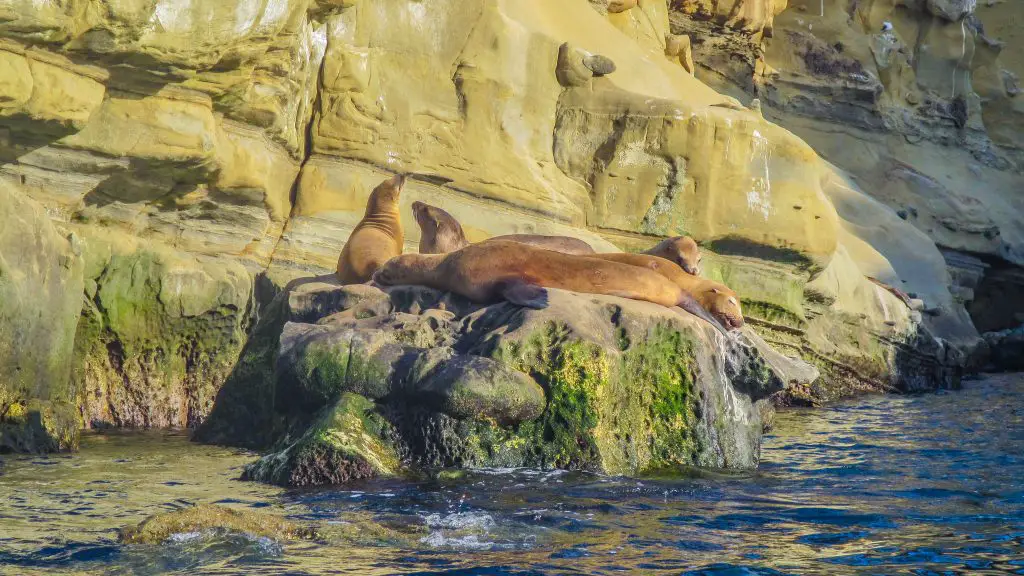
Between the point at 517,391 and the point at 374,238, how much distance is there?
3.70m

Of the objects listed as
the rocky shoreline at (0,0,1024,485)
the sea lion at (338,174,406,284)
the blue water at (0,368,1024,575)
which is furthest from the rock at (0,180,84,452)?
the sea lion at (338,174,406,284)

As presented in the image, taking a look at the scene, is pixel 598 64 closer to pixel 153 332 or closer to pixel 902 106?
pixel 153 332

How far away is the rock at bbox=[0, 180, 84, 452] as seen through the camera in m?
7.80

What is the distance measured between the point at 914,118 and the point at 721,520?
20.3 meters

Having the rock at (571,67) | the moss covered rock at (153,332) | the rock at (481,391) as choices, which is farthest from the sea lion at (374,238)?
the rock at (571,67)

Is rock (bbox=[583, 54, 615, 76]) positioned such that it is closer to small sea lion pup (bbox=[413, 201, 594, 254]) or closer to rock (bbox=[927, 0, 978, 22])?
small sea lion pup (bbox=[413, 201, 594, 254])

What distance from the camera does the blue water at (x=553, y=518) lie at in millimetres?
4719

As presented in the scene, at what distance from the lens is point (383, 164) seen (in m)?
12.1

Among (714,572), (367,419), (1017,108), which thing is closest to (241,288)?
(367,419)

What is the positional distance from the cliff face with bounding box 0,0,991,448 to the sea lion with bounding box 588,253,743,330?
145 inches

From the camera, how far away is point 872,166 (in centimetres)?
2295

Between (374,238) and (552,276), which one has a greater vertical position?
(374,238)

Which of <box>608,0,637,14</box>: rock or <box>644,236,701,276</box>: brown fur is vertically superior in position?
<box>608,0,637,14</box>: rock

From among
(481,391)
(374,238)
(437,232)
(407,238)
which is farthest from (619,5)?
(481,391)
